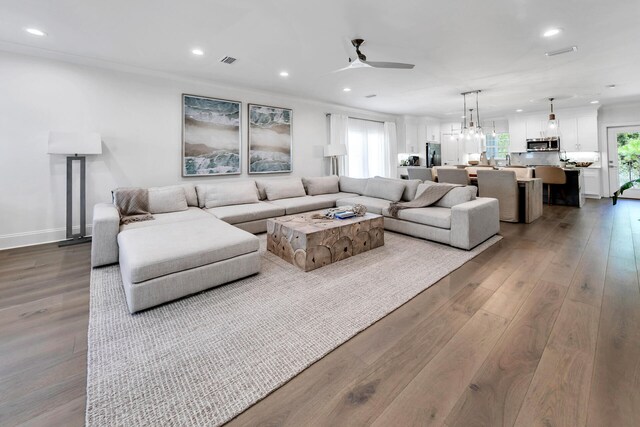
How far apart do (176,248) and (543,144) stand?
32.7 feet

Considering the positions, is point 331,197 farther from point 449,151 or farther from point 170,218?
point 449,151

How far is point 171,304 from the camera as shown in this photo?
2219mm

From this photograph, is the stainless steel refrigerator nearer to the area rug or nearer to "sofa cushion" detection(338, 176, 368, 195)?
"sofa cushion" detection(338, 176, 368, 195)

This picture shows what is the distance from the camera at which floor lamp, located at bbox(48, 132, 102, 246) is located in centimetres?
353

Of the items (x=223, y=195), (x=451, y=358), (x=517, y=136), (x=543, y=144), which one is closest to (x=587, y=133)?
(x=543, y=144)

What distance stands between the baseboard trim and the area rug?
1735mm

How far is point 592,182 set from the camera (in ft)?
25.2

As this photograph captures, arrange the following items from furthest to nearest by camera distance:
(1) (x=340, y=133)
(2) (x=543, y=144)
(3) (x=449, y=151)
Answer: (3) (x=449, y=151), (2) (x=543, y=144), (1) (x=340, y=133)

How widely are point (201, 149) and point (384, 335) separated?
4.45 meters

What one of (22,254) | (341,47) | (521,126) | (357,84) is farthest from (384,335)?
(521,126)

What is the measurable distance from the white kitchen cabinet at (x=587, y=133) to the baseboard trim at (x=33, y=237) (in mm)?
11458

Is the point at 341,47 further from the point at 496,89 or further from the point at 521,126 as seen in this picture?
the point at 521,126

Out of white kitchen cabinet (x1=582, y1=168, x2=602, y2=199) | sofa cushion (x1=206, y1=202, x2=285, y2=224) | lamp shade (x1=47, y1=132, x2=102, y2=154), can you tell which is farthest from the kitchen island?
lamp shade (x1=47, y1=132, x2=102, y2=154)

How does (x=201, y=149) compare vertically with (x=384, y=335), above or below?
above
